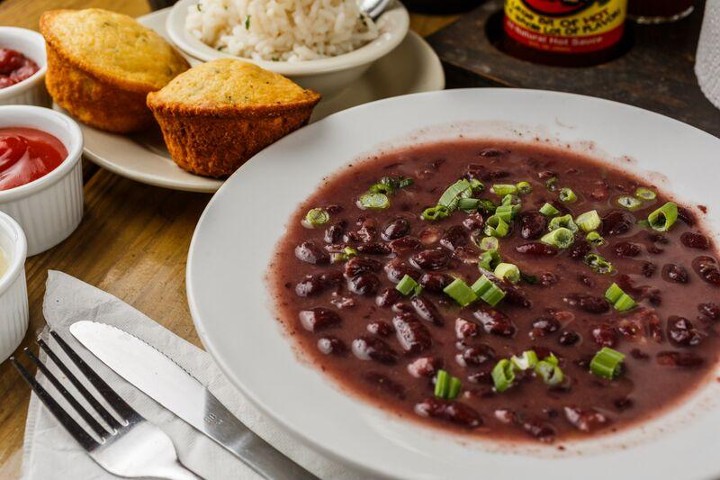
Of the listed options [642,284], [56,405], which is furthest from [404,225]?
[56,405]

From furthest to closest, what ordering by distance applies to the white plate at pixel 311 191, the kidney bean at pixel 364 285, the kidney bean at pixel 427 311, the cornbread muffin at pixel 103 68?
1. the cornbread muffin at pixel 103 68
2. the kidney bean at pixel 364 285
3. the kidney bean at pixel 427 311
4. the white plate at pixel 311 191

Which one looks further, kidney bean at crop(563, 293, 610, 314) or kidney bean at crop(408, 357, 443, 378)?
kidney bean at crop(563, 293, 610, 314)

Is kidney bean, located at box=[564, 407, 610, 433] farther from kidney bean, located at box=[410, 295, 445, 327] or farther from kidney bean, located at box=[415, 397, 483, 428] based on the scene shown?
kidney bean, located at box=[410, 295, 445, 327]

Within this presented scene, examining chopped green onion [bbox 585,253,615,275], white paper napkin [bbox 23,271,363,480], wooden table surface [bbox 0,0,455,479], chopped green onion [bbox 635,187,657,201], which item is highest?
chopped green onion [bbox 585,253,615,275]

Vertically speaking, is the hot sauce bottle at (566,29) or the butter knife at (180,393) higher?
the hot sauce bottle at (566,29)

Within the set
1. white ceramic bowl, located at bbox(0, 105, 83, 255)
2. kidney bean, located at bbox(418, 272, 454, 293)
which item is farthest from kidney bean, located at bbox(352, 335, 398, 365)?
white ceramic bowl, located at bbox(0, 105, 83, 255)

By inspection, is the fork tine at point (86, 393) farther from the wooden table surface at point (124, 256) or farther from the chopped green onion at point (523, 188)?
the chopped green onion at point (523, 188)

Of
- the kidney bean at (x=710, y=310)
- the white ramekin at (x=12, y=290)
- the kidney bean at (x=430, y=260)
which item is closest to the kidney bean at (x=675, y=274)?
the kidney bean at (x=710, y=310)
